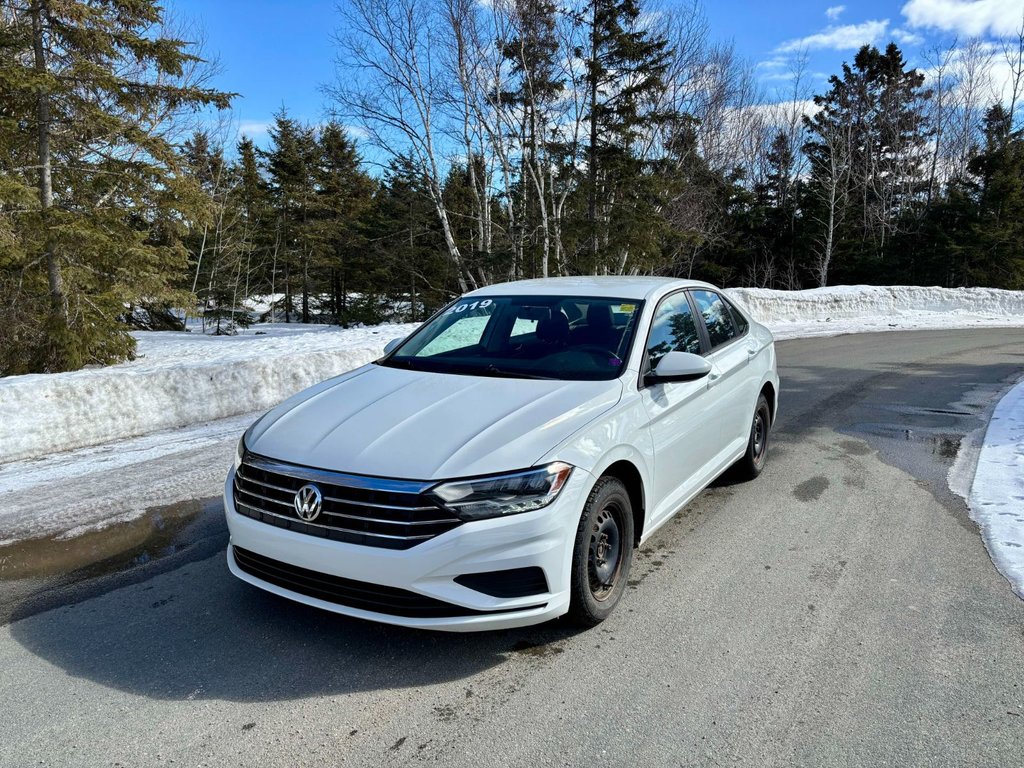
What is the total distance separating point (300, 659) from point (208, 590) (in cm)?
103

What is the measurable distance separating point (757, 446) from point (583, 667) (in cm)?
322

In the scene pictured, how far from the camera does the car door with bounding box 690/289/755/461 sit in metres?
4.64

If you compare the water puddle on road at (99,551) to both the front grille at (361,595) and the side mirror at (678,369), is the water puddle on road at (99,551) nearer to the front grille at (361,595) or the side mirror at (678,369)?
the front grille at (361,595)

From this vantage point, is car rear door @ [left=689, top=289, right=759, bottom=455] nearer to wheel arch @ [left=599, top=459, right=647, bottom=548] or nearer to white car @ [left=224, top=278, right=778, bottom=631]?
white car @ [left=224, top=278, right=778, bottom=631]

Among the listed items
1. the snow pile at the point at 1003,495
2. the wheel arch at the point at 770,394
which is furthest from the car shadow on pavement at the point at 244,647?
the wheel arch at the point at 770,394

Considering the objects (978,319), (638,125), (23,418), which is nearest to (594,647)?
(23,418)

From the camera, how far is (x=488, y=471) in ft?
9.24

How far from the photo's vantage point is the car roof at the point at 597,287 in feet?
14.6

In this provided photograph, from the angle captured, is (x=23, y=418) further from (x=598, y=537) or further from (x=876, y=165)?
(x=876, y=165)

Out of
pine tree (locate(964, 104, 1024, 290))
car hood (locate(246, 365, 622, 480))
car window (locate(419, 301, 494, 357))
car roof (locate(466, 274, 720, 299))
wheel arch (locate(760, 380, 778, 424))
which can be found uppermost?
pine tree (locate(964, 104, 1024, 290))

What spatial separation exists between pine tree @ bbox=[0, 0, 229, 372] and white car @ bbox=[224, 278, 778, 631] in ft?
36.5

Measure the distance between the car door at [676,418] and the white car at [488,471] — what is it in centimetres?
2

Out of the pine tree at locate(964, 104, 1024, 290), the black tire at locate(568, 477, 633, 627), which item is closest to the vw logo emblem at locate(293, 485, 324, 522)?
the black tire at locate(568, 477, 633, 627)

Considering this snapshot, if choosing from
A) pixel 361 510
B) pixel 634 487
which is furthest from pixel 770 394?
pixel 361 510
